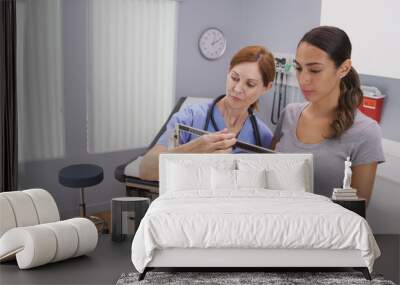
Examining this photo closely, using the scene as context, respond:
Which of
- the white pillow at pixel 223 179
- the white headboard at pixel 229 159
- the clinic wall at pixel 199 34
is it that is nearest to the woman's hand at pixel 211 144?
the white headboard at pixel 229 159

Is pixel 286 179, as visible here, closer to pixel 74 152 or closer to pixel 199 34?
pixel 199 34

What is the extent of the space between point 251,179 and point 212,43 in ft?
6.15

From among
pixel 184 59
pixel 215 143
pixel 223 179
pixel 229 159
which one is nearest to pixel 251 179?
pixel 223 179

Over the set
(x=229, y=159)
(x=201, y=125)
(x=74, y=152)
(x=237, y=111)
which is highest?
(x=237, y=111)

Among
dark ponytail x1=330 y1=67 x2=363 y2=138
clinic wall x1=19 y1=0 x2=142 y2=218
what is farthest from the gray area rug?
clinic wall x1=19 y1=0 x2=142 y2=218

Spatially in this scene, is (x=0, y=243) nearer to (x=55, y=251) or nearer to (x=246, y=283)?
(x=55, y=251)

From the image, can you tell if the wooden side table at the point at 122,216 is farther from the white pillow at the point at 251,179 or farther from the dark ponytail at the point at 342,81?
the dark ponytail at the point at 342,81

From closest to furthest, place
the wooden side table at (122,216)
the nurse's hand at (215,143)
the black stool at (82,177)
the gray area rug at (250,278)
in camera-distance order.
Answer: the gray area rug at (250,278), the wooden side table at (122,216), the black stool at (82,177), the nurse's hand at (215,143)

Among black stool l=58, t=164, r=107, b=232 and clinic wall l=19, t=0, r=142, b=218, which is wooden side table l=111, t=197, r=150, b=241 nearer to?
black stool l=58, t=164, r=107, b=232

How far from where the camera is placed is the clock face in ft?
22.8

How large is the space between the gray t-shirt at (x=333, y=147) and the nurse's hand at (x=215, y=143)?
506 mm

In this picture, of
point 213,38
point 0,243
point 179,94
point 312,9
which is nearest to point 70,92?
point 179,94

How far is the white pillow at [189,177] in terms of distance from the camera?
5.90 meters

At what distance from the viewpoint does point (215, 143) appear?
670 cm
